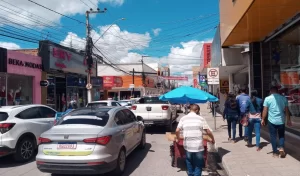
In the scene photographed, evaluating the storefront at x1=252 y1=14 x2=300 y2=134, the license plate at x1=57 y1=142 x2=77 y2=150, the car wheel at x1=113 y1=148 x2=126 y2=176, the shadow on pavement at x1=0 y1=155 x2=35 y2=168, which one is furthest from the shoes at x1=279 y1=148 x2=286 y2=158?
the shadow on pavement at x1=0 y1=155 x2=35 y2=168

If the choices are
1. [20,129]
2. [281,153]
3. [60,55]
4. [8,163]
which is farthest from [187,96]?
[60,55]

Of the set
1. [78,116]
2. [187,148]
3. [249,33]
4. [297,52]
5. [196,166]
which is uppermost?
[249,33]

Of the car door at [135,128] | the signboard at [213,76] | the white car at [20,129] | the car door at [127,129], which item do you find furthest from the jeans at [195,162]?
the signboard at [213,76]

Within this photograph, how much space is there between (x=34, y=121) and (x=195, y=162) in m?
5.47

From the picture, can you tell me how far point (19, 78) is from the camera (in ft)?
64.3

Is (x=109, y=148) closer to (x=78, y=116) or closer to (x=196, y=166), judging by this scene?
(x=78, y=116)

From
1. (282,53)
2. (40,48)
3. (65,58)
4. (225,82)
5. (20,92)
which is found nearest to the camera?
(282,53)

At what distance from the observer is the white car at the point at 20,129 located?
25.9ft

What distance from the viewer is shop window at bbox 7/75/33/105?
60.9ft

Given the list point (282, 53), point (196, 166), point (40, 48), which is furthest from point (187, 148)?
point (40, 48)

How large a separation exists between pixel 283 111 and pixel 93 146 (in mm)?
4691

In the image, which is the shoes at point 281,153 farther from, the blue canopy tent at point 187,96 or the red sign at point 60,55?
the red sign at point 60,55

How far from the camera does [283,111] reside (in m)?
7.46

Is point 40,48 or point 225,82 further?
point 225,82
